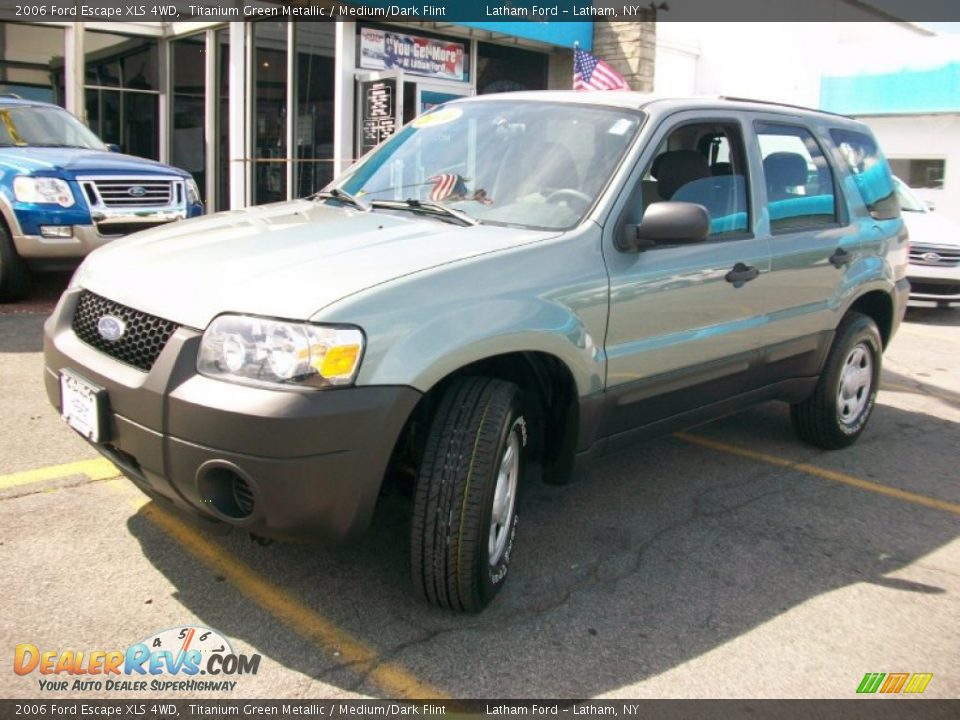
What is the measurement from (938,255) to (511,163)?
8603 millimetres

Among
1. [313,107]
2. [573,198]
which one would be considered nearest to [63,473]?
[573,198]

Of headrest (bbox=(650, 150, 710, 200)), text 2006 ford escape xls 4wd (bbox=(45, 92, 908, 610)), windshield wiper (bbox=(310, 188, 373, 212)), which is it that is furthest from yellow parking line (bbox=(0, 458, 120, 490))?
headrest (bbox=(650, 150, 710, 200))

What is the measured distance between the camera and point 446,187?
3.89 meters

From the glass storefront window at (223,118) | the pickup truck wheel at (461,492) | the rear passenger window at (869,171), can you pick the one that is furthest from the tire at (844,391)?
the glass storefront window at (223,118)

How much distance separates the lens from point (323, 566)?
3475mm

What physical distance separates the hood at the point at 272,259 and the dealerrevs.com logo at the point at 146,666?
103 centimetres

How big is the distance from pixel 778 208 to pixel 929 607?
6.58 feet

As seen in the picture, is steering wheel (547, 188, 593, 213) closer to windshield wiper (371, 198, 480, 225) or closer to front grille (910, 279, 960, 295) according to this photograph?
windshield wiper (371, 198, 480, 225)

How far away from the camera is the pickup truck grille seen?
7.84 m

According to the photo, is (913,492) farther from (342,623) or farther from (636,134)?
(342,623)

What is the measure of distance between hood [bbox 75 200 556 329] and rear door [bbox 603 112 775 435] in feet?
1.73

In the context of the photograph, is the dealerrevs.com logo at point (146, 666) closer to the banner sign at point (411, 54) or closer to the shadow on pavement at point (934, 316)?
the shadow on pavement at point (934, 316)

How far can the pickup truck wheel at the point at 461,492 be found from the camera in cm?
293

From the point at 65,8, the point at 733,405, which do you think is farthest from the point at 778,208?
the point at 65,8
